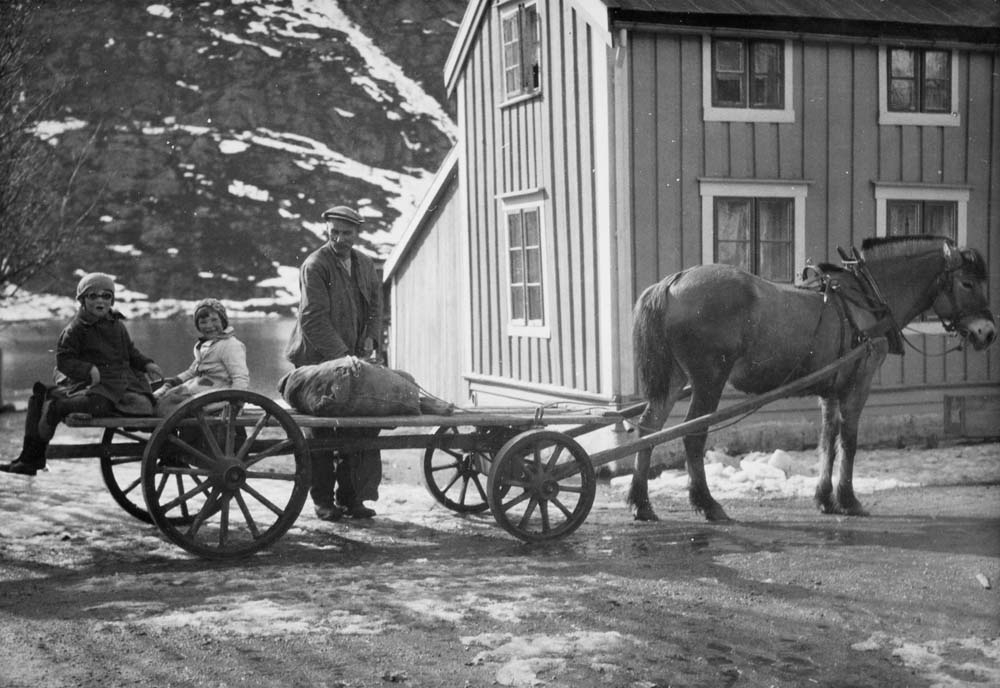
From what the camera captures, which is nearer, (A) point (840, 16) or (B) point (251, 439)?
(B) point (251, 439)

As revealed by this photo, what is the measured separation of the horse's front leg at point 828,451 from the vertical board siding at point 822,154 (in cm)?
332

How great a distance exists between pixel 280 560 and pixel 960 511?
5.27 metres

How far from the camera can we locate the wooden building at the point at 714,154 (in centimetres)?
1148

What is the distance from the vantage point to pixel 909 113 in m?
12.5

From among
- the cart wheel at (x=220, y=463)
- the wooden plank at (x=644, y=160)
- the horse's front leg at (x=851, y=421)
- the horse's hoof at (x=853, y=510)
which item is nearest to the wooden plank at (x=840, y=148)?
the wooden plank at (x=644, y=160)

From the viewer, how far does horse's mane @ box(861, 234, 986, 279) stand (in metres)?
8.67

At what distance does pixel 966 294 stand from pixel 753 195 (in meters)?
3.63

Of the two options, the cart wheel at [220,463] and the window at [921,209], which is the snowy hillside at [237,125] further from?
the window at [921,209]

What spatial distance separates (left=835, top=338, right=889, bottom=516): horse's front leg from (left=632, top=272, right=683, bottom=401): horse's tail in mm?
1423

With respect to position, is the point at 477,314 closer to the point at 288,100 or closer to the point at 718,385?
the point at 718,385

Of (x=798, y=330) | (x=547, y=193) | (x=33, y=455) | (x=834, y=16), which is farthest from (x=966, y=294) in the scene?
(x=33, y=455)

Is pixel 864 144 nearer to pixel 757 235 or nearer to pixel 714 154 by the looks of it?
pixel 757 235

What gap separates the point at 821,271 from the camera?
8.56 meters

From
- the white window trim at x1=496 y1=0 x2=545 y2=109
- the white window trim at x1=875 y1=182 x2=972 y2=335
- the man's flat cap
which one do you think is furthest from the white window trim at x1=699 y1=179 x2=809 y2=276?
the man's flat cap
